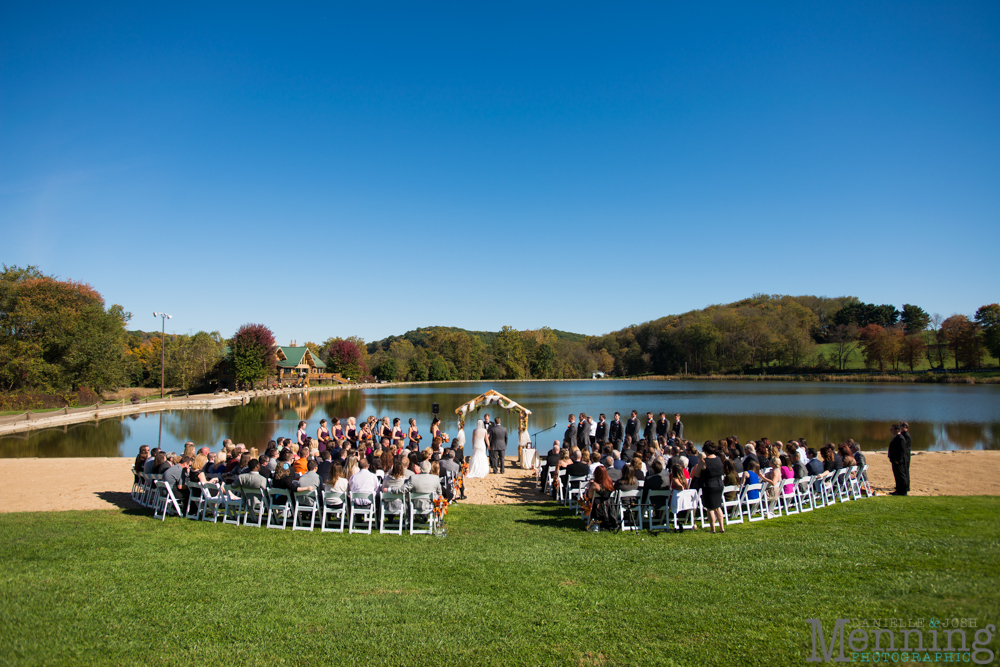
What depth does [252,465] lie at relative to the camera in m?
7.53

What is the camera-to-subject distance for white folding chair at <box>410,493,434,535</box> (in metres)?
6.99

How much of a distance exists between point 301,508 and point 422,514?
1727 millimetres

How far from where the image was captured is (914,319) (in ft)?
279

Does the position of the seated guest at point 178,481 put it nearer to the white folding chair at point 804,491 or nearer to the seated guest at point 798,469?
the white folding chair at point 804,491

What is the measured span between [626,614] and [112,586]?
4.60 m

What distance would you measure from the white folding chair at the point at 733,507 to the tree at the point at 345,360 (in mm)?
78100

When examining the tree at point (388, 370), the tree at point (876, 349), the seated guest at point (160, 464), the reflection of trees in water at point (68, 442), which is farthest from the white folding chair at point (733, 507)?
the tree at point (388, 370)

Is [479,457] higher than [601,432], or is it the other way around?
[601,432]

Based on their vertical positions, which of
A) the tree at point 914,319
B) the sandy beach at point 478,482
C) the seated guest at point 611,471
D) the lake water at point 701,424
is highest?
the tree at point 914,319

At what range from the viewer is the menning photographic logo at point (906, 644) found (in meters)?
3.16

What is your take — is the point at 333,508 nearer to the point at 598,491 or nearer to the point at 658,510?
the point at 598,491

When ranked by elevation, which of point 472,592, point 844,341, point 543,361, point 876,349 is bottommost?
point 472,592

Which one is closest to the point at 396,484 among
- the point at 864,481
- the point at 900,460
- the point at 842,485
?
the point at 842,485

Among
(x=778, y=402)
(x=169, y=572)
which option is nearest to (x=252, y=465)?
(x=169, y=572)
